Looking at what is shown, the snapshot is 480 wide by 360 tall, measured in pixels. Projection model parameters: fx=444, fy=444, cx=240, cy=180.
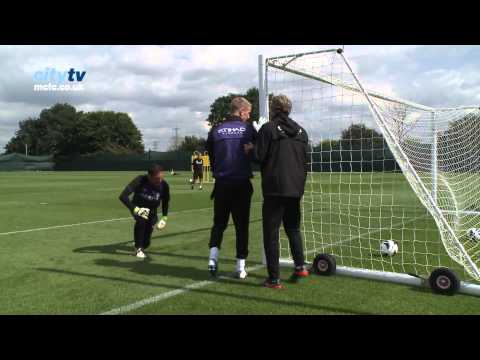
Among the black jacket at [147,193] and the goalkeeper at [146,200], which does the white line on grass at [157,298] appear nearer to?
the goalkeeper at [146,200]

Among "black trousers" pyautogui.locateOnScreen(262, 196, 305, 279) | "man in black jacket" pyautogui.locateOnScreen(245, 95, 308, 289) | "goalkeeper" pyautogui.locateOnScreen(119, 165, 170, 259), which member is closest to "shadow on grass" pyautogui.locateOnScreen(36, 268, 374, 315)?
"black trousers" pyautogui.locateOnScreen(262, 196, 305, 279)

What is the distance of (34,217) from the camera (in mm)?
11148

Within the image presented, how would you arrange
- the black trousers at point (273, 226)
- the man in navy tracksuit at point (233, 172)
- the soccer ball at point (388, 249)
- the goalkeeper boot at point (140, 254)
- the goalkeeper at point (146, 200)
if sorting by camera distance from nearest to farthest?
the black trousers at point (273, 226), the man in navy tracksuit at point (233, 172), the soccer ball at point (388, 249), the goalkeeper boot at point (140, 254), the goalkeeper at point (146, 200)

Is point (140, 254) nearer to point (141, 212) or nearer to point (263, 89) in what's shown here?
point (141, 212)

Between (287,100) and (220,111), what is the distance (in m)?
77.1

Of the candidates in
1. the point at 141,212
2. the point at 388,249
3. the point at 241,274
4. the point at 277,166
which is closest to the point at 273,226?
the point at 277,166

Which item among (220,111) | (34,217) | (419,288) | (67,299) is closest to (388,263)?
(419,288)

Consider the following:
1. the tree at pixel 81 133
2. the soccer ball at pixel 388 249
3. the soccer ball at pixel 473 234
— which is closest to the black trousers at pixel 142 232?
the soccer ball at pixel 388 249

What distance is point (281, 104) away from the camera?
4953mm

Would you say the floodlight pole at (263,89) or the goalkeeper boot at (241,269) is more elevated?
the floodlight pole at (263,89)

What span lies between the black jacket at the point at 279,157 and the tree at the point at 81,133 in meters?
85.6

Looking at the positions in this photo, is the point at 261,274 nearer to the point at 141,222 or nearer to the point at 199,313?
the point at 199,313

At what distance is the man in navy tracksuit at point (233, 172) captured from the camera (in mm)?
5145

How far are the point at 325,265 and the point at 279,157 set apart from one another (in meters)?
1.59
